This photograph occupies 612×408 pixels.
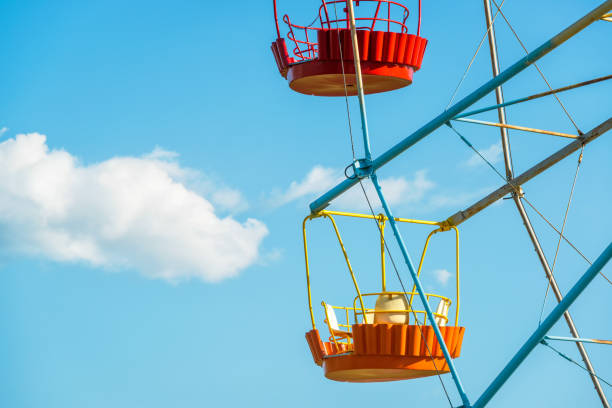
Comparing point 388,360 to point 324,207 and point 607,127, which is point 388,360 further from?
point 607,127

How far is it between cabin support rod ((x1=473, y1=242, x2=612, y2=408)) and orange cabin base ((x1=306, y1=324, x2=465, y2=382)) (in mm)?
2208

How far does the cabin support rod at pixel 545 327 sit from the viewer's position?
24.4 metres

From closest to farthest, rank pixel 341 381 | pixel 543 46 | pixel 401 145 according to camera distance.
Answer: pixel 543 46 < pixel 401 145 < pixel 341 381

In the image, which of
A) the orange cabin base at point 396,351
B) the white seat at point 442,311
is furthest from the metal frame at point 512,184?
the white seat at point 442,311

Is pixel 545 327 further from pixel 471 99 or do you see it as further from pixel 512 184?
pixel 512 184

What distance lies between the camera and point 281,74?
105ft

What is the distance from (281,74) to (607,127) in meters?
7.77

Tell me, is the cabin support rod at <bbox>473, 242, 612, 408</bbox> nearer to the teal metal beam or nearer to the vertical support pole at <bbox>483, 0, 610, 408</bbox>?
the teal metal beam

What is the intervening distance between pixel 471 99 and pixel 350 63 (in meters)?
4.78

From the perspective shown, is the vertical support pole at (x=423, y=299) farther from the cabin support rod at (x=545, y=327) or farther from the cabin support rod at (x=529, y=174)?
the cabin support rod at (x=529, y=174)

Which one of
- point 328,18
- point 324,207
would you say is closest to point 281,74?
point 328,18

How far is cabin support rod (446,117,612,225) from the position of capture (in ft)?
93.1

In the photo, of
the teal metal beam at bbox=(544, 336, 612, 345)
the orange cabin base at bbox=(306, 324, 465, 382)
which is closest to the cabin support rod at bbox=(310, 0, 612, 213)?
the orange cabin base at bbox=(306, 324, 465, 382)

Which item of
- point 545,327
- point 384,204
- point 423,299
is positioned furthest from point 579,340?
point 384,204
